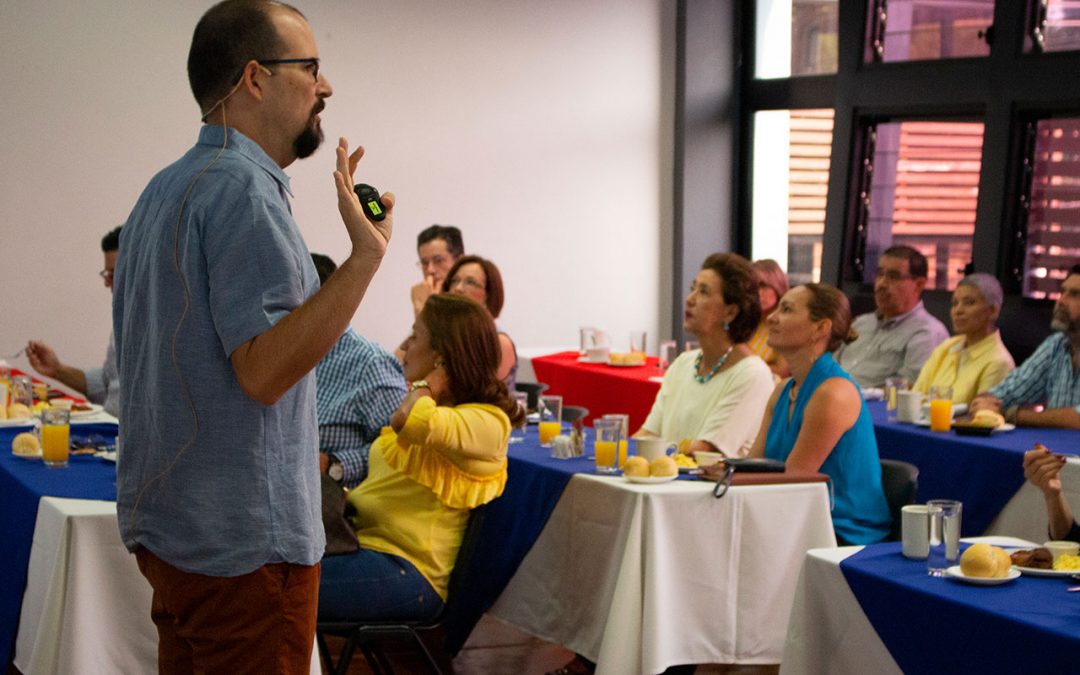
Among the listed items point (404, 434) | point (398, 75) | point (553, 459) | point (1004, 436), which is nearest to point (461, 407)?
point (404, 434)

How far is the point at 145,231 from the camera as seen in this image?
5.75 ft

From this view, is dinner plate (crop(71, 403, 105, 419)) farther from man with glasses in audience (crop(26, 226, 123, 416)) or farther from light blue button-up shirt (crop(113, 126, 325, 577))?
light blue button-up shirt (crop(113, 126, 325, 577))

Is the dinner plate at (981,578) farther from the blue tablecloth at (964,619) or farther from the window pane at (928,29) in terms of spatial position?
the window pane at (928,29)

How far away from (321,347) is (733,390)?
283 cm

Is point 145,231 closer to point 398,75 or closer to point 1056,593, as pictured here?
point 1056,593

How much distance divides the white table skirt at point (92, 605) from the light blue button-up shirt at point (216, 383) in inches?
55.5

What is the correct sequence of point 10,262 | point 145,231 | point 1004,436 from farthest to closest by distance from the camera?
point 10,262
point 1004,436
point 145,231

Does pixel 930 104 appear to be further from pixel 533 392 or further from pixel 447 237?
pixel 533 392

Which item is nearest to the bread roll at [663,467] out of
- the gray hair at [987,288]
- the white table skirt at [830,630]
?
the white table skirt at [830,630]

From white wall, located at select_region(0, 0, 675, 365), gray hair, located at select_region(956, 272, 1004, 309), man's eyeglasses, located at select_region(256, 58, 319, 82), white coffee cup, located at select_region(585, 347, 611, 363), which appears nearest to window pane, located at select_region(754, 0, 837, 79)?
white wall, located at select_region(0, 0, 675, 365)

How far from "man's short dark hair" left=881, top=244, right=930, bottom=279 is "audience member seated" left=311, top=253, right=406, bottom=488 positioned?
11.6 feet

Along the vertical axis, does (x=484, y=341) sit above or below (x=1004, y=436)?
above

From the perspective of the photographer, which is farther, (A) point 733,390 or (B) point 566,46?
(B) point 566,46

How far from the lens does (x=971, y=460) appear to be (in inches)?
182
